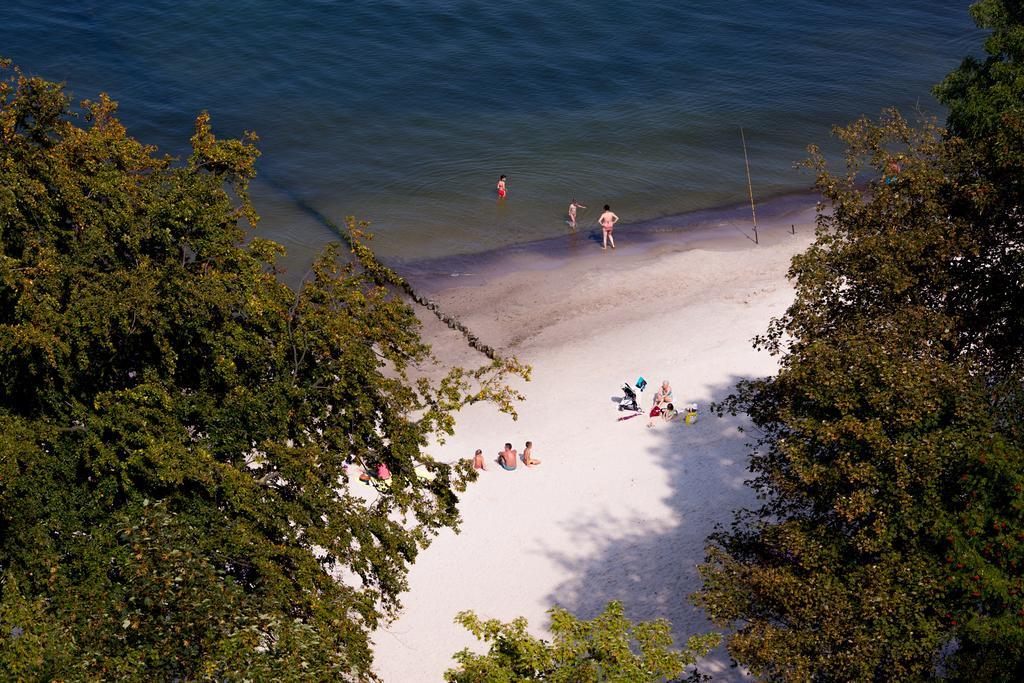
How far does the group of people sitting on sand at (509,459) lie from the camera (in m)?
26.2

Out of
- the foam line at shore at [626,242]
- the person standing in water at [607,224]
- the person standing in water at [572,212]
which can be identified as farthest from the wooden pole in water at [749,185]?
the person standing in water at [572,212]

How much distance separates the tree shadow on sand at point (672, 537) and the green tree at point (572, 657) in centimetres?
720

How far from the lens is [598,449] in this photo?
2734 centimetres

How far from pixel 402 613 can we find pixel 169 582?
865 cm

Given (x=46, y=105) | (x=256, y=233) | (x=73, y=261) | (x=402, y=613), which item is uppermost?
(x=46, y=105)

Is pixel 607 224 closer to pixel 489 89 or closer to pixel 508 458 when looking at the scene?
pixel 508 458

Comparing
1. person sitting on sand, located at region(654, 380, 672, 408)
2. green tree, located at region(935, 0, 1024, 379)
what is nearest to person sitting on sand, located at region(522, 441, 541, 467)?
person sitting on sand, located at region(654, 380, 672, 408)

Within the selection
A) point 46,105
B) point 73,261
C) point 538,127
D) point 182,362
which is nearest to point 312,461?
point 182,362

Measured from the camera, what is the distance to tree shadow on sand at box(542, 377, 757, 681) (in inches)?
858

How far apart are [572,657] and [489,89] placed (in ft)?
149

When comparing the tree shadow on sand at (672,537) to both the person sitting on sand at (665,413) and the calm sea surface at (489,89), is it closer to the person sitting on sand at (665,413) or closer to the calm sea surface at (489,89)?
the person sitting on sand at (665,413)

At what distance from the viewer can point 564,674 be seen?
504 inches

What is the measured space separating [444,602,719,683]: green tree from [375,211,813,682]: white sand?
7303 mm

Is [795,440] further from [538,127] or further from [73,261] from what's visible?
[538,127]
